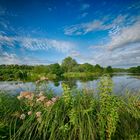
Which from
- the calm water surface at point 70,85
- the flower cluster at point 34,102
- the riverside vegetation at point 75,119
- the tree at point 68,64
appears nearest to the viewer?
the riverside vegetation at point 75,119

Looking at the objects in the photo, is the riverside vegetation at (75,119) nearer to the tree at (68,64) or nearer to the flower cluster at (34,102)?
the flower cluster at (34,102)

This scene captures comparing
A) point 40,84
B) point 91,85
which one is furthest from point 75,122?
point 40,84

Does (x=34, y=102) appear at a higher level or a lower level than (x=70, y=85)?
lower

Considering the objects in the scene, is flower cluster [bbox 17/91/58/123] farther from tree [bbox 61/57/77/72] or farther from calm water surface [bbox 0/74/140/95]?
tree [bbox 61/57/77/72]

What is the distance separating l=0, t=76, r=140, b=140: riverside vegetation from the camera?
295cm

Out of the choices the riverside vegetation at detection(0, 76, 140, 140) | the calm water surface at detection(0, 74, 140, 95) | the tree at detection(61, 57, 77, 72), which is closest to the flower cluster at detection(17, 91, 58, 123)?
the riverside vegetation at detection(0, 76, 140, 140)

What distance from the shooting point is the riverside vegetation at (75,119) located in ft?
9.68

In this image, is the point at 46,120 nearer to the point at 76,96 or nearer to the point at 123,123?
the point at 76,96

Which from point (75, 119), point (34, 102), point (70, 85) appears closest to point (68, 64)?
point (70, 85)

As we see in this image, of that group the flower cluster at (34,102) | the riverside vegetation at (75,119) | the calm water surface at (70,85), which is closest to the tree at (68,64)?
the calm water surface at (70,85)

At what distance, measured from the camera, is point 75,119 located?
2.94 metres

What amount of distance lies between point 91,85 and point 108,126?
1.54 meters

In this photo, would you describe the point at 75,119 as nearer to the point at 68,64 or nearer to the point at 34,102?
the point at 34,102

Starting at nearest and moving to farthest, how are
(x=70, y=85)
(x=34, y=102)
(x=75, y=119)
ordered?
(x=75, y=119)
(x=34, y=102)
(x=70, y=85)
